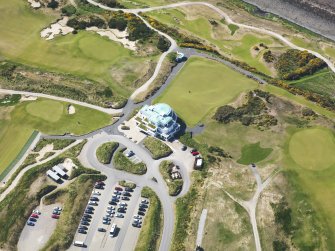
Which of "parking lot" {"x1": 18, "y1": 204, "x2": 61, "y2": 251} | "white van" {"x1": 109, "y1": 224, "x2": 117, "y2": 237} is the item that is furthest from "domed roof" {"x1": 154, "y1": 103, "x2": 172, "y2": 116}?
"parking lot" {"x1": 18, "y1": 204, "x2": 61, "y2": 251}

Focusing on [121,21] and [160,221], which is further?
[121,21]

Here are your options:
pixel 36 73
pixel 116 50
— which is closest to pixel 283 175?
pixel 116 50

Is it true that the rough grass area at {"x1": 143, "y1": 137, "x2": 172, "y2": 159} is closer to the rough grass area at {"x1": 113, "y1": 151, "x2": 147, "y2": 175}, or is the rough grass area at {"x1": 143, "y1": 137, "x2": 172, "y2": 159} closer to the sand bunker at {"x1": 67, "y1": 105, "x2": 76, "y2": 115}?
the rough grass area at {"x1": 113, "y1": 151, "x2": 147, "y2": 175}

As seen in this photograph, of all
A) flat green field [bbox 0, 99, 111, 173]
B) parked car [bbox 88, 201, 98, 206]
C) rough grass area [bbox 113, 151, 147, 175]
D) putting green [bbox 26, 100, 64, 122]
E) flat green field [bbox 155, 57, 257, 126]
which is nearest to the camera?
parked car [bbox 88, 201, 98, 206]

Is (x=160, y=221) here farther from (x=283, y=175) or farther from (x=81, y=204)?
(x=283, y=175)

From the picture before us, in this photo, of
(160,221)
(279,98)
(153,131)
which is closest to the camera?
(160,221)

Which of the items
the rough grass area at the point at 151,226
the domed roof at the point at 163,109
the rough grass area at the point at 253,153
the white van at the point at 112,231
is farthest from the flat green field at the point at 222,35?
the white van at the point at 112,231

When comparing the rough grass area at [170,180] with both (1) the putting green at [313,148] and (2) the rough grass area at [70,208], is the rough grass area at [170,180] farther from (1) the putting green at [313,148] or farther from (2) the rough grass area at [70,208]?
(1) the putting green at [313,148]
